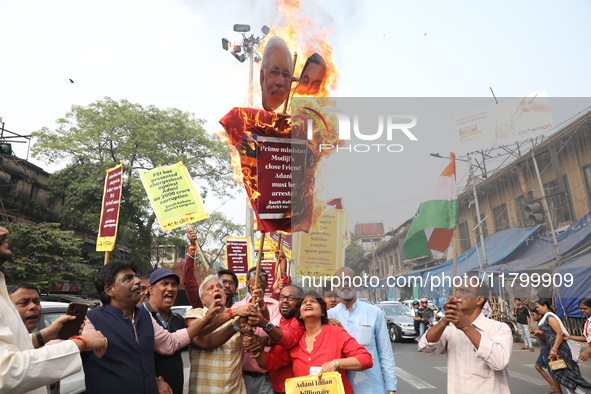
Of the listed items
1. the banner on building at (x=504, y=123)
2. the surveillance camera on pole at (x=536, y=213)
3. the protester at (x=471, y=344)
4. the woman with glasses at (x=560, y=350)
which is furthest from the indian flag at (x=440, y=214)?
the woman with glasses at (x=560, y=350)

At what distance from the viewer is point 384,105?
325 cm

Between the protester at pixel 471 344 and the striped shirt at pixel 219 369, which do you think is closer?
the protester at pixel 471 344

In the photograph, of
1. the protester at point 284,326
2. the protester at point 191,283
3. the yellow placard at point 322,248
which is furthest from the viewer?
the protester at point 191,283

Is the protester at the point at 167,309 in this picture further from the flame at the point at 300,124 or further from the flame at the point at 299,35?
the flame at the point at 299,35

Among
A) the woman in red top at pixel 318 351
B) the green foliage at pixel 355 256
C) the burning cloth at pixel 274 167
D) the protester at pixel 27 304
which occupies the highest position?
the burning cloth at pixel 274 167

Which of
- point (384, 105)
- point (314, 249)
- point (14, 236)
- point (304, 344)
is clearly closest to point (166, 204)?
point (314, 249)

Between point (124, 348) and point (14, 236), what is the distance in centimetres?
1874

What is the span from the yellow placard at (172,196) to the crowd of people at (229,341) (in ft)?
13.5

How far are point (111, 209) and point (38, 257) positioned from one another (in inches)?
511

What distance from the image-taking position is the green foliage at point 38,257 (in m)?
18.1

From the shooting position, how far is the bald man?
3957 mm

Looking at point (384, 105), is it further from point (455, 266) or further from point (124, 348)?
point (124, 348)

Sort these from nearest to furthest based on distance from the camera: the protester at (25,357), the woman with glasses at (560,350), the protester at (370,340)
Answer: the protester at (25,357) → the protester at (370,340) → the woman with glasses at (560,350)

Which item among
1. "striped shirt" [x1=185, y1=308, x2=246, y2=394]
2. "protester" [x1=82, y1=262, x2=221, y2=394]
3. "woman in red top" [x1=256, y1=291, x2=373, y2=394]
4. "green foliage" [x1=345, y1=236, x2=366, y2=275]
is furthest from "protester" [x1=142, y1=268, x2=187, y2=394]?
"green foliage" [x1=345, y1=236, x2=366, y2=275]
